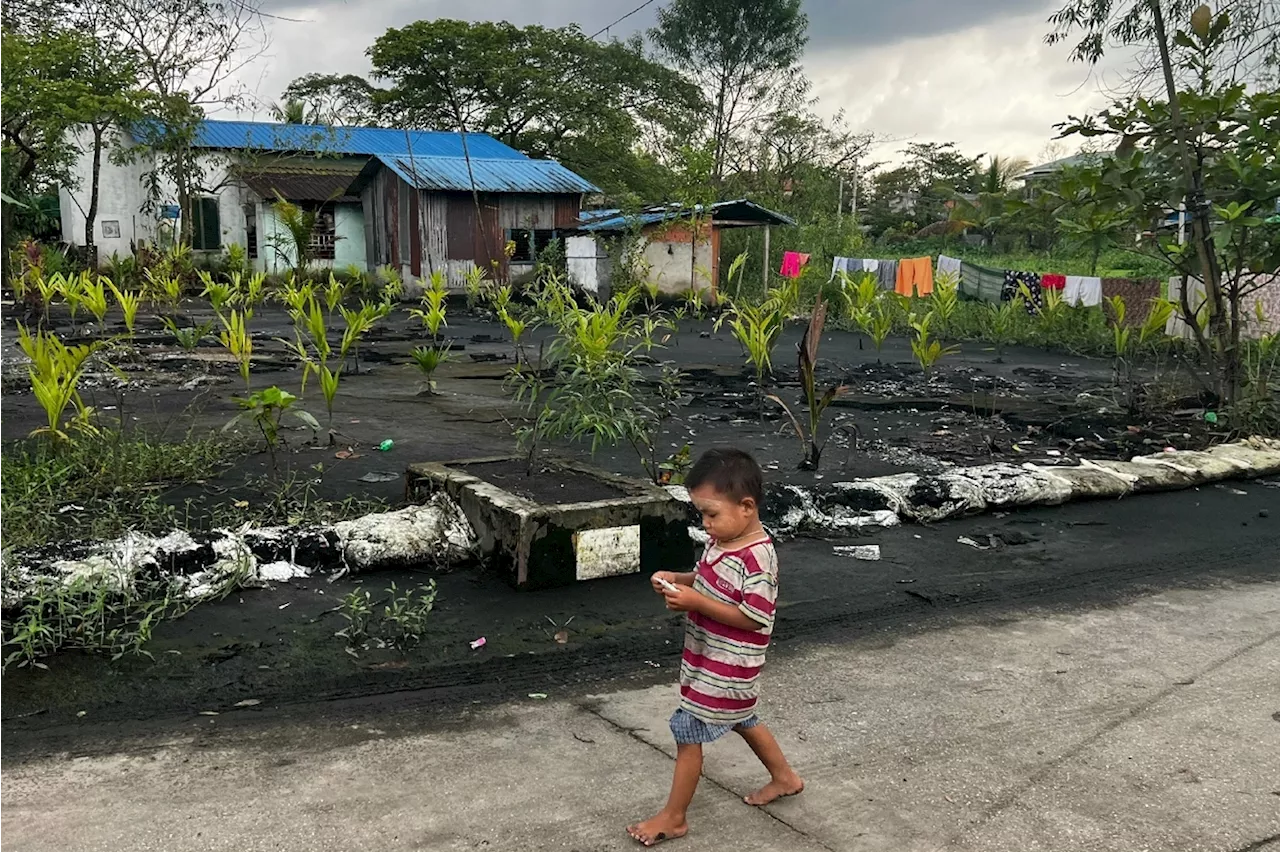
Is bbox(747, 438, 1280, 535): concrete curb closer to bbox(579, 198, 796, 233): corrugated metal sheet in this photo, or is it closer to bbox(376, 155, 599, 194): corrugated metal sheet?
bbox(579, 198, 796, 233): corrugated metal sheet

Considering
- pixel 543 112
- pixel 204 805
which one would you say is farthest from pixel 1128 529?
pixel 543 112

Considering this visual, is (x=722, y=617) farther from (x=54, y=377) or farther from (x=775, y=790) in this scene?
(x=54, y=377)

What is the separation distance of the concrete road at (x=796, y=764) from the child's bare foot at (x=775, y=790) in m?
0.03

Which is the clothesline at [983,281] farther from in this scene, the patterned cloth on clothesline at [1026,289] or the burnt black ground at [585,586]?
the burnt black ground at [585,586]

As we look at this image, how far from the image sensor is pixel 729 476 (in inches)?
98.8

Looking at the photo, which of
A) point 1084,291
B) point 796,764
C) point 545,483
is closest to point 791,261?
point 1084,291

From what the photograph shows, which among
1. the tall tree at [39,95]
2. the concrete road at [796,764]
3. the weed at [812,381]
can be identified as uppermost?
the tall tree at [39,95]

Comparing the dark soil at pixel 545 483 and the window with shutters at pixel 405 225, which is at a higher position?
the window with shutters at pixel 405 225

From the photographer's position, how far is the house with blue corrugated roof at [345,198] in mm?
24625

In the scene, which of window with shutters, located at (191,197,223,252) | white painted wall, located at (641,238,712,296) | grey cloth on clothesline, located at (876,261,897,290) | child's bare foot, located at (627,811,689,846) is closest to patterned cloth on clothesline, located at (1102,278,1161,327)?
grey cloth on clothesline, located at (876,261,897,290)

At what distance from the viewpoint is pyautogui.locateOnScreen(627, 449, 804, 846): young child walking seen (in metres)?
2.49

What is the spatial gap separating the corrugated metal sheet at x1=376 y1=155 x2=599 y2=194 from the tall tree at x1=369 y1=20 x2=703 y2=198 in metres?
5.16

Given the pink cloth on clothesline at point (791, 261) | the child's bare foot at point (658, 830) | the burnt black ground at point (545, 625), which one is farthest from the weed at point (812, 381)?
the pink cloth on clothesline at point (791, 261)

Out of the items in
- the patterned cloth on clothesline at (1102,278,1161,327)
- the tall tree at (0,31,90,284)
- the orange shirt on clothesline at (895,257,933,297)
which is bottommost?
the patterned cloth on clothesline at (1102,278,1161,327)
